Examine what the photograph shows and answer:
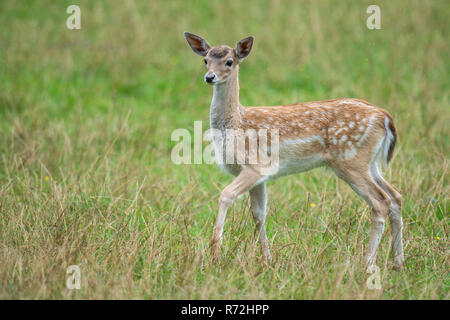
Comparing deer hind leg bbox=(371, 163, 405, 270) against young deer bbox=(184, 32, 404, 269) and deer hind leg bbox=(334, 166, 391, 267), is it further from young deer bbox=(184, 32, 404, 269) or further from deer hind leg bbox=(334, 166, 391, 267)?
deer hind leg bbox=(334, 166, 391, 267)

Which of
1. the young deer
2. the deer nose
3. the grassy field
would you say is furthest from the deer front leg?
the deer nose

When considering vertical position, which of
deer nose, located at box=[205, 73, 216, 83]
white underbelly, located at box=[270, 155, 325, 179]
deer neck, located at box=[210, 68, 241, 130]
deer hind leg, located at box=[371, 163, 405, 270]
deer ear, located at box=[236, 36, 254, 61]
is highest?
deer ear, located at box=[236, 36, 254, 61]

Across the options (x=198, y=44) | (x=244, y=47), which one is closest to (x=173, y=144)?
(x=198, y=44)

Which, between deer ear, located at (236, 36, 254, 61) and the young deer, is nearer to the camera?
the young deer

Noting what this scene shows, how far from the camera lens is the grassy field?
4727 mm

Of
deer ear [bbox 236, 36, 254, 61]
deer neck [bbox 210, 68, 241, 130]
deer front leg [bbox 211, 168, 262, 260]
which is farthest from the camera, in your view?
deer ear [bbox 236, 36, 254, 61]

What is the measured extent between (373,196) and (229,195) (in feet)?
4.20

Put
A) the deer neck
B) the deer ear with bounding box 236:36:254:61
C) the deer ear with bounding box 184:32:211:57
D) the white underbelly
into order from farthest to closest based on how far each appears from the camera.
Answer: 1. the deer ear with bounding box 184:32:211:57
2. the deer ear with bounding box 236:36:254:61
3. the deer neck
4. the white underbelly

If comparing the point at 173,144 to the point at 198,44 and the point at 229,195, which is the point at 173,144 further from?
the point at 229,195

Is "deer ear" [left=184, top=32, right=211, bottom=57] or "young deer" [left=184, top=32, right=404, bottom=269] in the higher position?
"deer ear" [left=184, top=32, right=211, bottom=57]

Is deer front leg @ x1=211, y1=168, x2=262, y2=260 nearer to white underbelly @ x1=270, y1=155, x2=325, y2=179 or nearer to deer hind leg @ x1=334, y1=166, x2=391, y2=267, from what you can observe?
white underbelly @ x1=270, y1=155, x2=325, y2=179

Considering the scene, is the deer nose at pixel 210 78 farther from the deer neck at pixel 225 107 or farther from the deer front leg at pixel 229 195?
the deer front leg at pixel 229 195

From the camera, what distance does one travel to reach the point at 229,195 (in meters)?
5.09

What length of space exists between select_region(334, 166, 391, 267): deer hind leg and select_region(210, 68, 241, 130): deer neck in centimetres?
108
